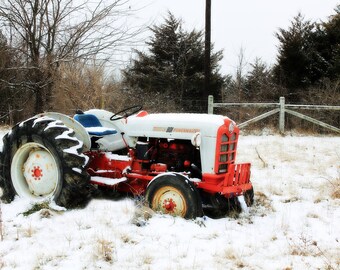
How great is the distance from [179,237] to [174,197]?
0.62 meters

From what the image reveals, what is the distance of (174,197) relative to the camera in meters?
4.38

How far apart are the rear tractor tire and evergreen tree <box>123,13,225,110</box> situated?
15.2 m

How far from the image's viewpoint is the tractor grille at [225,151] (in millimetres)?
4609

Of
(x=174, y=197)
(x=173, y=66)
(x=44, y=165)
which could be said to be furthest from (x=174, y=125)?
(x=173, y=66)

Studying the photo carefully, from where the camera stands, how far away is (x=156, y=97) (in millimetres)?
19188

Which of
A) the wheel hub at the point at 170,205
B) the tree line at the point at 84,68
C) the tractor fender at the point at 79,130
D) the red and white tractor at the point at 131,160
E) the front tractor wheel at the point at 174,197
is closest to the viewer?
the front tractor wheel at the point at 174,197

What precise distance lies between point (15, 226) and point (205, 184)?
197 centimetres

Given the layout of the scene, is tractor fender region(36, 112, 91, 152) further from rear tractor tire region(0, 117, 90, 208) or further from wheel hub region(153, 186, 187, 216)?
wheel hub region(153, 186, 187, 216)

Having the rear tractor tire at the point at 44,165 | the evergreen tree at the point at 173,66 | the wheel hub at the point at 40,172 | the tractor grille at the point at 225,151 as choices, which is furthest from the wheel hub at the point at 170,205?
the evergreen tree at the point at 173,66

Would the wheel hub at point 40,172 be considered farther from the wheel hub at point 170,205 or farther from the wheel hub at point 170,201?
the wheel hub at point 170,205

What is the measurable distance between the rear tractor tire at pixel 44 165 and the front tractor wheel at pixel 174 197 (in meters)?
0.80

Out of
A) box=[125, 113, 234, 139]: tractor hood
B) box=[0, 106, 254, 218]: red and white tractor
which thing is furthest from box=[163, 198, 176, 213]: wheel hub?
box=[125, 113, 234, 139]: tractor hood

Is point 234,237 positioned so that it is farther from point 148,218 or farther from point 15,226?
point 15,226

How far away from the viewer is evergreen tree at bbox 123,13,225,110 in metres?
20.7
